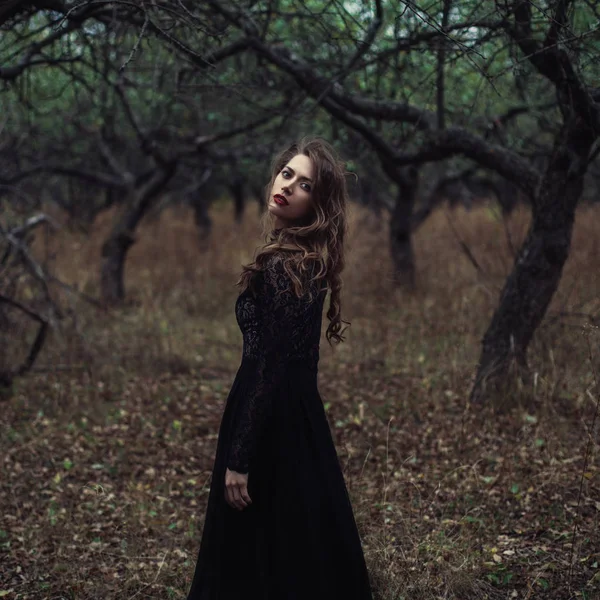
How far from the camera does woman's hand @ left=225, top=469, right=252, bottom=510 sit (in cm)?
235

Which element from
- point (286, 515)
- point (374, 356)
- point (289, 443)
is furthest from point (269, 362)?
point (374, 356)

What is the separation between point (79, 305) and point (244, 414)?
697 cm

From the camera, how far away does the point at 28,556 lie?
12.0 ft

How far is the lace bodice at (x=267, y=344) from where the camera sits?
2.32 metres

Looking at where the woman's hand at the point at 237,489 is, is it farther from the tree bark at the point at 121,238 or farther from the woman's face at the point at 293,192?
the tree bark at the point at 121,238

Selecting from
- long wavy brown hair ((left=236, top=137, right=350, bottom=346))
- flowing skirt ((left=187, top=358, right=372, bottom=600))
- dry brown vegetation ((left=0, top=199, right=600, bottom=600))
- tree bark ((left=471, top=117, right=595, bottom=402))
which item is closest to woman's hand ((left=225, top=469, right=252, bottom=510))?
flowing skirt ((left=187, top=358, right=372, bottom=600))

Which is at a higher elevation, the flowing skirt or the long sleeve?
the long sleeve

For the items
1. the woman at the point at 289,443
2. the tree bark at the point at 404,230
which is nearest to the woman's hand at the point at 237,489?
→ the woman at the point at 289,443

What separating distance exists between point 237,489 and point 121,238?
826cm

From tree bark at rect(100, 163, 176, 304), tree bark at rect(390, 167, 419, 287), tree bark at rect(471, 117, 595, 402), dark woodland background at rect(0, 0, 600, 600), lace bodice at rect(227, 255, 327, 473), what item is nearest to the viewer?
lace bodice at rect(227, 255, 327, 473)

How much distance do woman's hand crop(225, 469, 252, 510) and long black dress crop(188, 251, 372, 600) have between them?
0.12 feet

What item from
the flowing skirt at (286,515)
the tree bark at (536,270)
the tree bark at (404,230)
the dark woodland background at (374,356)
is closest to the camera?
the flowing skirt at (286,515)

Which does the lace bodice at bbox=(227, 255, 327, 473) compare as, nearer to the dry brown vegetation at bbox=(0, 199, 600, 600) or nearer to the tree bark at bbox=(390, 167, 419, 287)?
the dry brown vegetation at bbox=(0, 199, 600, 600)

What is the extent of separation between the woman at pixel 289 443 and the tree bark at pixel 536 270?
2880 mm
